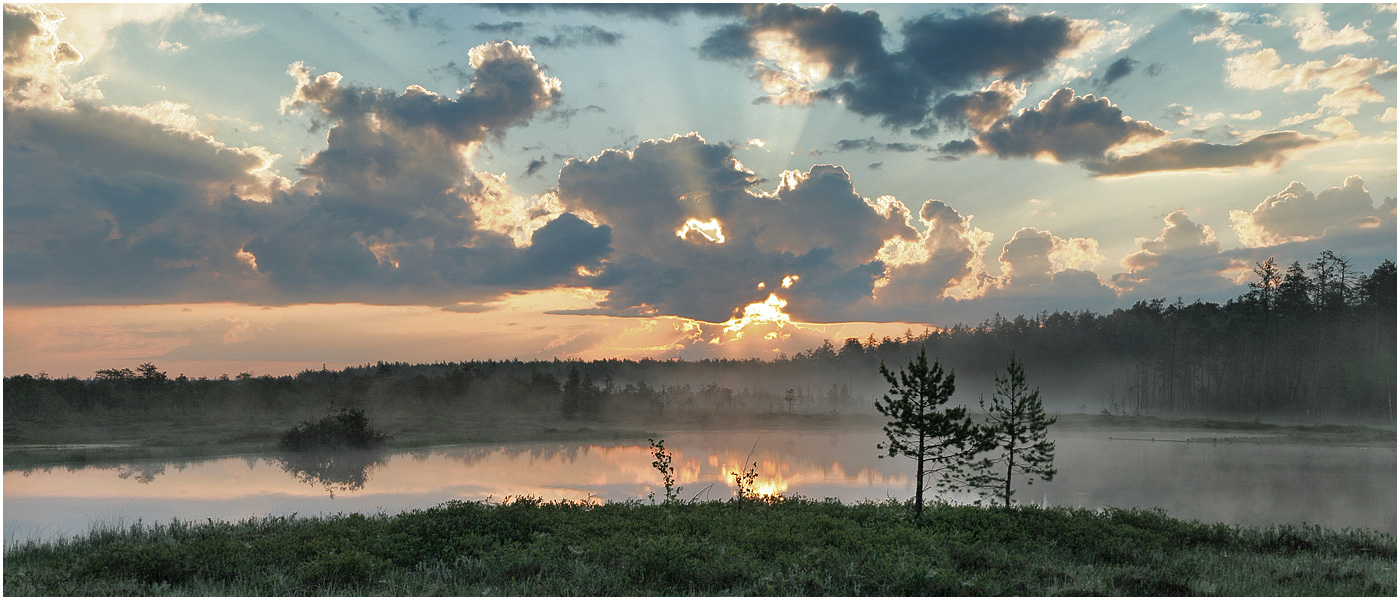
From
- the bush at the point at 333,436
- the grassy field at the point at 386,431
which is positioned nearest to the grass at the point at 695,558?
the bush at the point at 333,436

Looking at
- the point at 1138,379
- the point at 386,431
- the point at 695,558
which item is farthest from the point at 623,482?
the point at 1138,379

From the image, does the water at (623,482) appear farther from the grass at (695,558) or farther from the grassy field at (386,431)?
the grass at (695,558)

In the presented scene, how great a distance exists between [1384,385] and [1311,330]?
444 inches

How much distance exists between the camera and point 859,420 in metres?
124

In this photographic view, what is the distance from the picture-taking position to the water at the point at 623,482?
3516cm

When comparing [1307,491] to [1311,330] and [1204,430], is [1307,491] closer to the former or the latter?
[1204,430]

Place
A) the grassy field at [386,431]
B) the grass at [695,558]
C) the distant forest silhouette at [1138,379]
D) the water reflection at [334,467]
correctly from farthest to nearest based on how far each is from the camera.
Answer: the distant forest silhouette at [1138,379]
the grassy field at [386,431]
the water reflection at [334,467]
the grass at [695,558]

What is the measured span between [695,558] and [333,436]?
194ft

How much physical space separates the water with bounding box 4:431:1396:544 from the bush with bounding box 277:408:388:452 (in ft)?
15.3

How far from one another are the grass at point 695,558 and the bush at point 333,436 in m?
45.2

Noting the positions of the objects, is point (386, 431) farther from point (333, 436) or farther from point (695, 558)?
point (695, 558)

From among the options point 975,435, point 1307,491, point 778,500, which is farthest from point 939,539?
point 1307,491

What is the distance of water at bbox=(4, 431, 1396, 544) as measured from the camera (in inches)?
1384

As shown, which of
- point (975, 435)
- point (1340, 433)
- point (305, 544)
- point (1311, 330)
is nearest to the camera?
point (305, 544)
